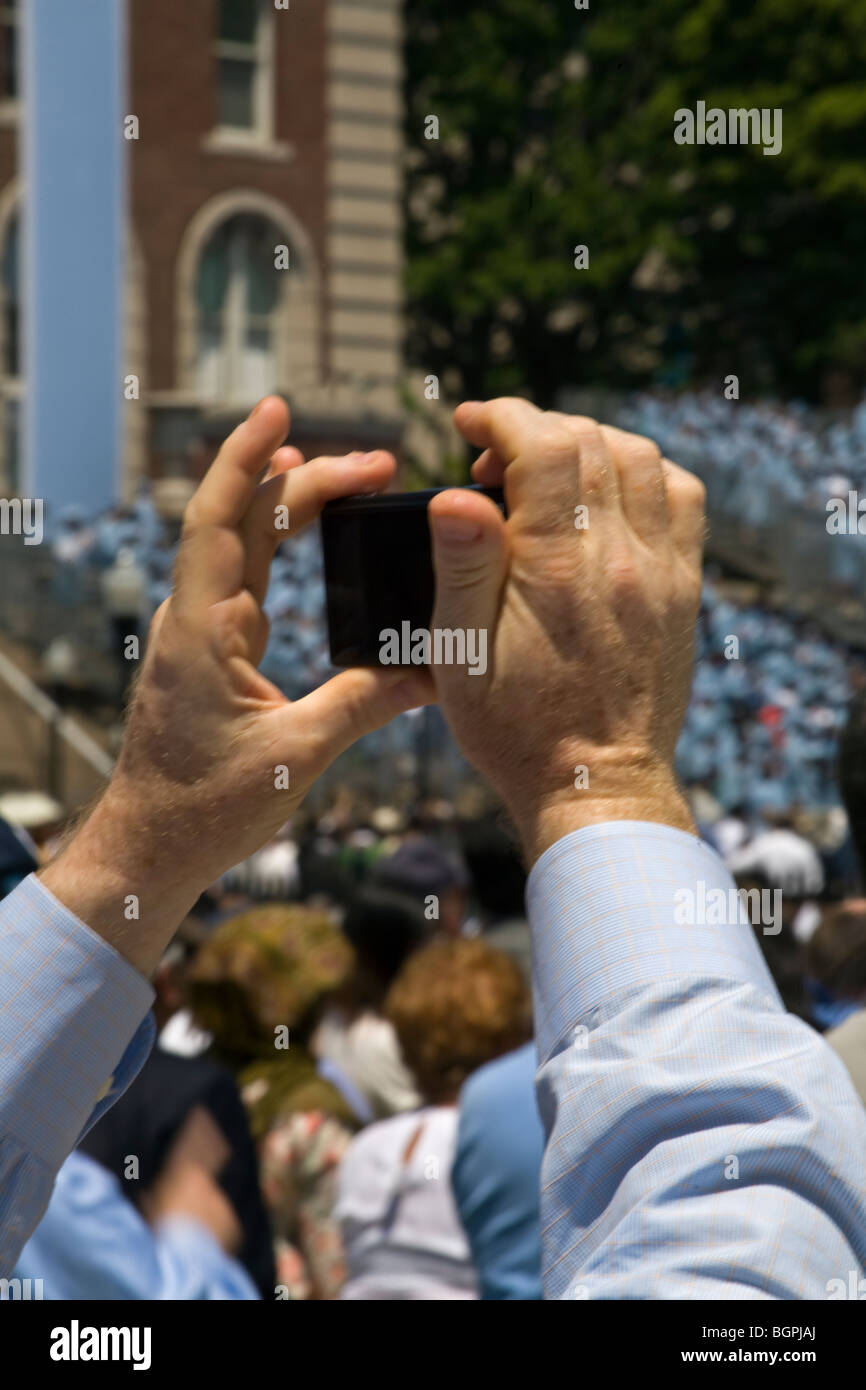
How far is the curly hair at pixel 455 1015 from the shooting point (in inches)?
135

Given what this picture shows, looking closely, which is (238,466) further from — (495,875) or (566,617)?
(495,875)

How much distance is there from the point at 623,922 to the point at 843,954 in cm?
179

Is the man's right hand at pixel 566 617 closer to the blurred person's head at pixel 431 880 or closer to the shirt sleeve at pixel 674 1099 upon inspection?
the shirt sleeve at pixel 674 1099

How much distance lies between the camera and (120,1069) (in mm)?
1457

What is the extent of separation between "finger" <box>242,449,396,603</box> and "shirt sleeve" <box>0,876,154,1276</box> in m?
0.32

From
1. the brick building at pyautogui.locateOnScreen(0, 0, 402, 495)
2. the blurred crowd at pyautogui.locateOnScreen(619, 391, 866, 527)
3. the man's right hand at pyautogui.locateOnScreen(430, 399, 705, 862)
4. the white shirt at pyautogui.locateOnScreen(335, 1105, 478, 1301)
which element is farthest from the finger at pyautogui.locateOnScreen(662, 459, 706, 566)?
the brick building at pyautogui.locateOnScreen(0, 0, 402, 495)

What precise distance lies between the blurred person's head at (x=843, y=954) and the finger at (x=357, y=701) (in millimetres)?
1592

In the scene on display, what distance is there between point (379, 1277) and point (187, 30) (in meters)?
24.5

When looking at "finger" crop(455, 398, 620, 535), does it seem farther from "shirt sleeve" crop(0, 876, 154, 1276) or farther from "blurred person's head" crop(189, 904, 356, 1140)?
"blurred person's head" crop(189, 904, 356, 1140)

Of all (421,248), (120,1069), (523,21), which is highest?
(523,21)

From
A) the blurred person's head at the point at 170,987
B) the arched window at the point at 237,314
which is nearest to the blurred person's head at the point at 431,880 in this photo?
the blurred person's head at the point at 170,987

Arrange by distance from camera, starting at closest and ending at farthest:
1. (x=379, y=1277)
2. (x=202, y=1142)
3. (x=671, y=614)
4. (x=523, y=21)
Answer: (x=671, y=614)
(x=202, y=1142)
(x=379, y=1277)
(x=523, y=21)

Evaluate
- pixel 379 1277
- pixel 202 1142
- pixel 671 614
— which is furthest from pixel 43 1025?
pixel 379 1277

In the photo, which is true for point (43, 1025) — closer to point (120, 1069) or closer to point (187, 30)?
point (120, 1069)
